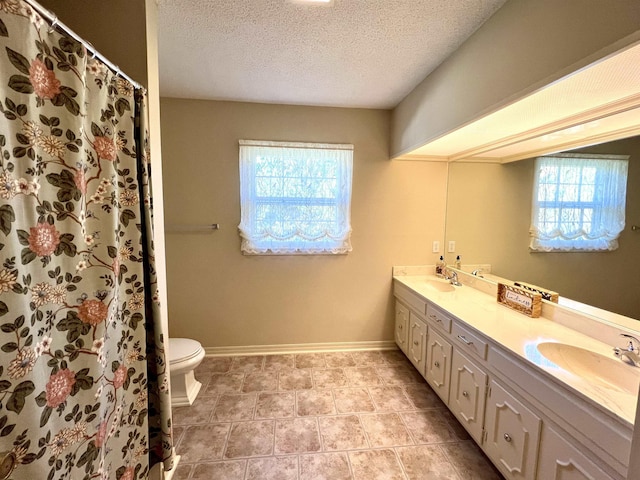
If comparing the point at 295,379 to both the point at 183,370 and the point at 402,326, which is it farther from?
the point at 402,326

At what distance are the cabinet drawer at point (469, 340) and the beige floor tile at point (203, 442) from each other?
1652 millimetres

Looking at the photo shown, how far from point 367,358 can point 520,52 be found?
8.55 feet

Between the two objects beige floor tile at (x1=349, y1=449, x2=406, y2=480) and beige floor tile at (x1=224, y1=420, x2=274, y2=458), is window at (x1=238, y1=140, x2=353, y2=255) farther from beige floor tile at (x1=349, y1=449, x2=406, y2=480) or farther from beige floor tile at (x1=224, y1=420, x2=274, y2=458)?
beige floor tile at (x1=349, y1=449, x2=406, y2=480)

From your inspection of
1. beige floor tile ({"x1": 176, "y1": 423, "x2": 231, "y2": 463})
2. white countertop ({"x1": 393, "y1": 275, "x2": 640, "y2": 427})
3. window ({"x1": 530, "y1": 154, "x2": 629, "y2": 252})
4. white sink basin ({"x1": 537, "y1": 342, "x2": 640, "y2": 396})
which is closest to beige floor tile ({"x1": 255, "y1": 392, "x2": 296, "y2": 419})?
beige floor tile ({"x1": 176, "y1": 423, "x2": 231, "y2": 463})

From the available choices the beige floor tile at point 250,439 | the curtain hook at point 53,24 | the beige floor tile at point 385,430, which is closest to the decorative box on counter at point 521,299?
the beige floor tile at point 385,430


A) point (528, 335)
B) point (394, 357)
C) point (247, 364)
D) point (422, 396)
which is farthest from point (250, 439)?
point (528, 335)

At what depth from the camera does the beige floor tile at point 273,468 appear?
4.97 feet

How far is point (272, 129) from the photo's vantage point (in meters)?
2.61

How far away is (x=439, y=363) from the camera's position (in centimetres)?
201

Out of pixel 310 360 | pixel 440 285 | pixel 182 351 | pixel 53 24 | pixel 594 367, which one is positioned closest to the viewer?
pixel 53 24

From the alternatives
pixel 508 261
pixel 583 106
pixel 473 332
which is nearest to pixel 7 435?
pixel 473 332

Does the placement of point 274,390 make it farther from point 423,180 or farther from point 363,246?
point 423,180

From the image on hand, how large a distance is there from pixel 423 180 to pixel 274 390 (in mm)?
2426

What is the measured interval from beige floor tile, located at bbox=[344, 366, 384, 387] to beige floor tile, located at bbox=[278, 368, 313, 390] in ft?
1.18
